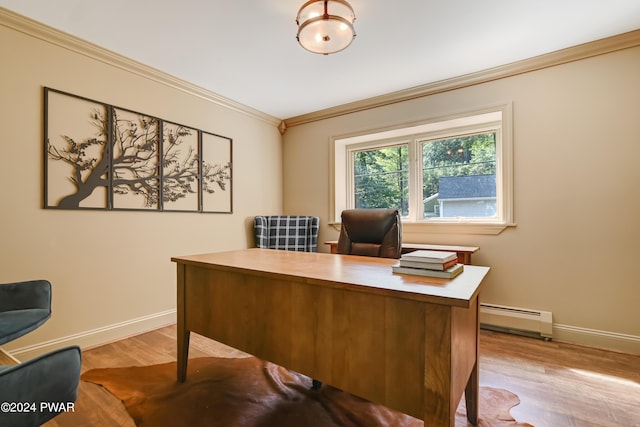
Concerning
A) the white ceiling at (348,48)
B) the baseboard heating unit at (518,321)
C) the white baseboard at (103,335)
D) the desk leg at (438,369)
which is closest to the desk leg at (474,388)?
the desk leg at (438,369)

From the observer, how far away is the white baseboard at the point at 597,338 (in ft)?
6.95

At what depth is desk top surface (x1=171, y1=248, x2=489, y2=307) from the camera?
0.93 m

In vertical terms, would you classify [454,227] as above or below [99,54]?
below

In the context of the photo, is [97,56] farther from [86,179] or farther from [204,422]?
[204,422]

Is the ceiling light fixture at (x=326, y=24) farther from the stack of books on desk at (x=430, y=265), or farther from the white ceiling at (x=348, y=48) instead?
the stack of books on desk at (x=430, y=265)

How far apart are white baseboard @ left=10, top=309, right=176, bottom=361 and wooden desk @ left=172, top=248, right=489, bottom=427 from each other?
125 centimetres

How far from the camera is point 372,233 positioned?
2090 millimetres

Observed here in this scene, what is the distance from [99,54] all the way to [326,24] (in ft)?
6.02

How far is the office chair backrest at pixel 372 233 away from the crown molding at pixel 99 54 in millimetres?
2002

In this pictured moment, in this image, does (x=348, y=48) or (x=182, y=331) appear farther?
(x=348, y=48)

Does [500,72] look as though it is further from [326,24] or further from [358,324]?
[358,324]

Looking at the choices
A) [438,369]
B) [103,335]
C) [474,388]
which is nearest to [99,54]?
[103,335]

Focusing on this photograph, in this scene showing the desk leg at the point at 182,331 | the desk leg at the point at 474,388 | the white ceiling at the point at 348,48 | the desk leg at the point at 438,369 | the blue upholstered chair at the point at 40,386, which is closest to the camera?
the blue upholstered chair at the point at 40,386

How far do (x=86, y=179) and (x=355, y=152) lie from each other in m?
2.76
